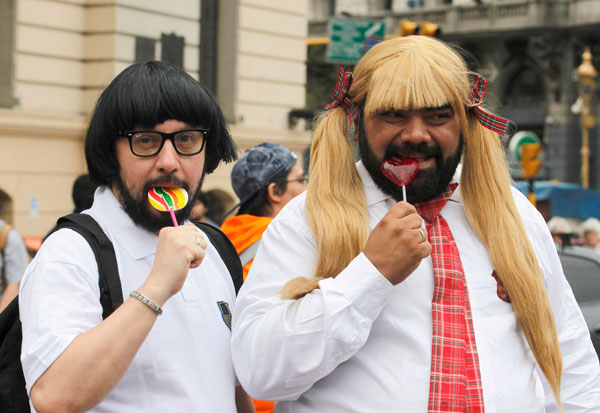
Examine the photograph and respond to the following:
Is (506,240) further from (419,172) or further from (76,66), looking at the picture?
(76,66)

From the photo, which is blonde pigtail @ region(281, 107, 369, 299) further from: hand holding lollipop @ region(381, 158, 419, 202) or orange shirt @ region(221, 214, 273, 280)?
orange shirt @ region(221, 214, 273, 280)

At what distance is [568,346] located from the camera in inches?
101

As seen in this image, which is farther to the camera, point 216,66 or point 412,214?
point 216,66

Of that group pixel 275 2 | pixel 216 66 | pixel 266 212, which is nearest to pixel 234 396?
pixel 266 212

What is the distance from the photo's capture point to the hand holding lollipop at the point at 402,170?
7.52 ft

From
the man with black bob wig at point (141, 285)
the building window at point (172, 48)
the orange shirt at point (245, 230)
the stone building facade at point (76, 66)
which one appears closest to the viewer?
the man with black bob wig at point (141, 285)

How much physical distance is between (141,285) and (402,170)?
29.2 inches

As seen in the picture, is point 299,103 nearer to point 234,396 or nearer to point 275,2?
point 275,2

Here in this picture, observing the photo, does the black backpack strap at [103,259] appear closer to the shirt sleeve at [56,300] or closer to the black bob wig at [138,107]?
the shirt sleeve at [56,300]

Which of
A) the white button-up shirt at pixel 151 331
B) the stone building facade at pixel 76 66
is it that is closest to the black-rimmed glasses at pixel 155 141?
the white button-up shirt at pixel 151 331

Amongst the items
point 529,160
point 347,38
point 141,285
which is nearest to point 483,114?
point 141,285

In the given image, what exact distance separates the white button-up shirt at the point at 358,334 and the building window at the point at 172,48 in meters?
10.3

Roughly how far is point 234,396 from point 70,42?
1007 centimetres

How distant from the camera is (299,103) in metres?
14.8
